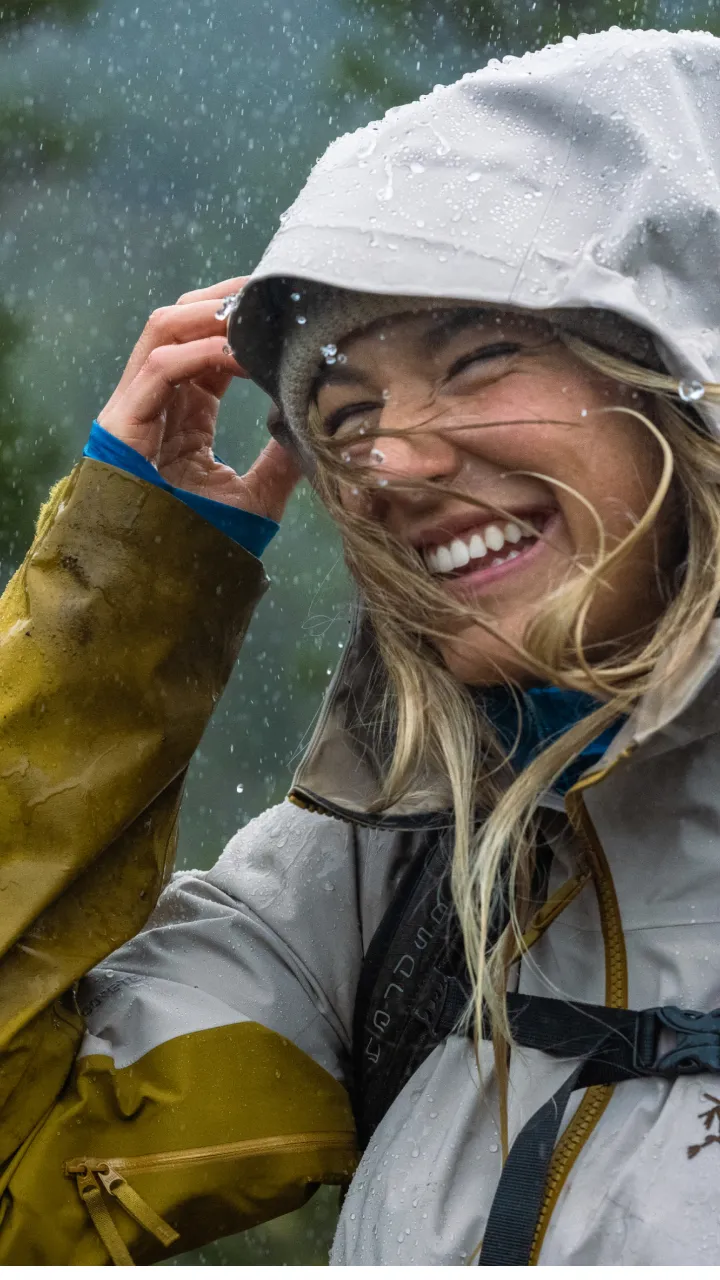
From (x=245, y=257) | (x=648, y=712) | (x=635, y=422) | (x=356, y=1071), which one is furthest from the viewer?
(x=245, y=257)

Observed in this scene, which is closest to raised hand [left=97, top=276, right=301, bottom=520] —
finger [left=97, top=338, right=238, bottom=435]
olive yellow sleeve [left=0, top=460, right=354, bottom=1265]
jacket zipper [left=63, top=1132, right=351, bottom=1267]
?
finger [left=97, top=338, right=238, bottom=435]

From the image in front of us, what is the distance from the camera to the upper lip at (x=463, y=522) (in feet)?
4.36

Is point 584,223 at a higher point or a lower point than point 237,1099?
higher

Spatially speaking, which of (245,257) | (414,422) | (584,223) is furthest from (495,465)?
(245,257)

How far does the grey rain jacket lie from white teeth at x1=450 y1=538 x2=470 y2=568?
10.3 inches

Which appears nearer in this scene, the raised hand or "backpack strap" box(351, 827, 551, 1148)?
"backpack strap" box(351, 827, 551, 1148)

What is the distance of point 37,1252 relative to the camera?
56.6 inches

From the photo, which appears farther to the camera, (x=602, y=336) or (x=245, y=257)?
(x=245, y=257)

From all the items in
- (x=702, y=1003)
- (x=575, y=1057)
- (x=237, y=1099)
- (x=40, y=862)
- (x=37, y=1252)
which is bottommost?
(x=37, y=1252)

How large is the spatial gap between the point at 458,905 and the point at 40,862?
0.50m

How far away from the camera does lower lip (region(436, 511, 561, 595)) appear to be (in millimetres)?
1319

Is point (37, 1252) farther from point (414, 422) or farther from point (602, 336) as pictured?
point (602, 336)

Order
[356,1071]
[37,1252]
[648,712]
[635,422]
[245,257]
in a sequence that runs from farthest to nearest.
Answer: [245,257]
[356,1071]
[37,1252]
[635,422]
[648,712]

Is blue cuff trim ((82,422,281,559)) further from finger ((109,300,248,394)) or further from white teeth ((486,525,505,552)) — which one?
white teeth ((486,525,505,552))
